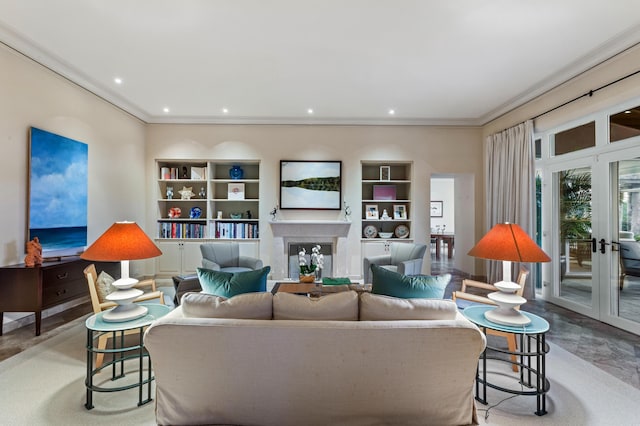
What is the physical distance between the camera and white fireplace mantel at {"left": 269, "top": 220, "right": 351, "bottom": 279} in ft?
18.5

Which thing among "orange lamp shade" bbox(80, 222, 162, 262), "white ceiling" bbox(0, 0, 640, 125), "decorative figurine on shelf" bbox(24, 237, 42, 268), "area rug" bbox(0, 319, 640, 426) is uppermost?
"white ceiling" bbox(0, 0, 640, 125)

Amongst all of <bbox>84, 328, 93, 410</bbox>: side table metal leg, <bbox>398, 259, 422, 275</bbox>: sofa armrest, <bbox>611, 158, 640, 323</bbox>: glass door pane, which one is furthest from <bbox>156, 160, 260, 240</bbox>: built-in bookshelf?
<bbox>611, 158, 640, 323</bbox>: glass door pane

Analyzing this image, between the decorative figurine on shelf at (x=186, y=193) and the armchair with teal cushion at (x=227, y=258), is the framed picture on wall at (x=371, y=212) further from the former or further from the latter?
the decorative figurine on shelf at (x=186, y=193)

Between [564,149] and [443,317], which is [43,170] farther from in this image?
[564,149]

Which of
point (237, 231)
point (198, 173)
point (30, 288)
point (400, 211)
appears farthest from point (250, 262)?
point (400, 211)

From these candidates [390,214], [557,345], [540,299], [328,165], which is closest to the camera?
[557,345]

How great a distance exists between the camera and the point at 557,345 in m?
3.00

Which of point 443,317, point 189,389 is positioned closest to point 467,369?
point 443,317

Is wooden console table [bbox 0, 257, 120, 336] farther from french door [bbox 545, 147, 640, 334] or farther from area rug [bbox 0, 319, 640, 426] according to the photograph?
french door [bbox 545, 147, 640, 334]

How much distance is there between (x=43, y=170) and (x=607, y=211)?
6597 millimetres

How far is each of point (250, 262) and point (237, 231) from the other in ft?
4.25

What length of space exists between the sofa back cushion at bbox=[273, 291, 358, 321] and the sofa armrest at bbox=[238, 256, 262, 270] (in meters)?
2.91

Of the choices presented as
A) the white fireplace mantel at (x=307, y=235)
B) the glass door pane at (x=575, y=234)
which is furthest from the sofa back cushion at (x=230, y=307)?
the glass door pane at (x=575, y=234)

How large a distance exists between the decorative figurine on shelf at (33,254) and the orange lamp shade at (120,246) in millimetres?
1689
